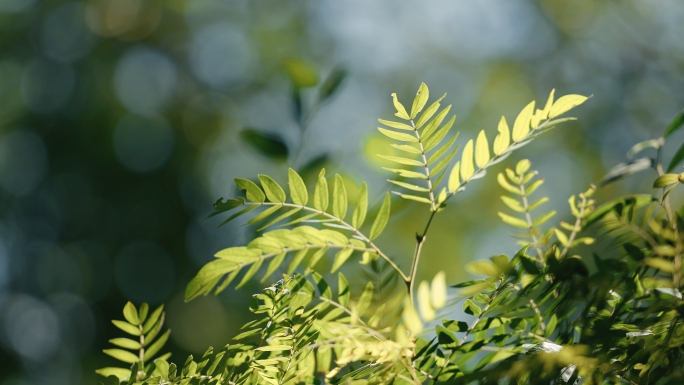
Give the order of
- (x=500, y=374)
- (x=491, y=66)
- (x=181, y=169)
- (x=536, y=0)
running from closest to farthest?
1. (x=500, y=374)
2. (x=181, y=169)
3. (x=491, y=66)
4. (x=536, y=0)

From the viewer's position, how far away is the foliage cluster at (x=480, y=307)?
0.95ft

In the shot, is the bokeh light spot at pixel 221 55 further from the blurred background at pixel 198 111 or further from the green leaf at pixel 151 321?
the green leaf at pixel 151 321

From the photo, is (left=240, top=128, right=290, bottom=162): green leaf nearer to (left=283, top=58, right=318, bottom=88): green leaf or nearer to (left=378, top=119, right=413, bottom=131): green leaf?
(left=283, top=58, right=318, bottom=88): green leaf

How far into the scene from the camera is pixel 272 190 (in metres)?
0.41

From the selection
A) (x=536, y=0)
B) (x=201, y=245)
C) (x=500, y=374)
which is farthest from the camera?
(x=536, y=0)

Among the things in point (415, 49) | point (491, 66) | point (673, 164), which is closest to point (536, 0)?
point (491, 66)

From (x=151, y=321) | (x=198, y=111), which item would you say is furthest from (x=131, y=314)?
(x=198, y=111)

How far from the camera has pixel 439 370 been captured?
13.8 inches

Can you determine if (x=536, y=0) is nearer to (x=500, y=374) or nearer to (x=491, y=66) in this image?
(x=491, y=66)

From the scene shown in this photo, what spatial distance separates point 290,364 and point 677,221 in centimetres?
24

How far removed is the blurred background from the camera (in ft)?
15.9

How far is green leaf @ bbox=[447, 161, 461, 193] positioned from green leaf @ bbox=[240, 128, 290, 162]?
0.36 metres

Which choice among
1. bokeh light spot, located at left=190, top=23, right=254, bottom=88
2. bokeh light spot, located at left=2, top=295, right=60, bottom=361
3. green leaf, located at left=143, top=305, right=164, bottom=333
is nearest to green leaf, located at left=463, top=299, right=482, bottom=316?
green leaf, located at left=143, top=305, right=164, bottom=333

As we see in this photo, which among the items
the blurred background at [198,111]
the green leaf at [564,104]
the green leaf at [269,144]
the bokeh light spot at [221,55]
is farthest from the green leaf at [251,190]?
the bokeh light spot at [221,55]
